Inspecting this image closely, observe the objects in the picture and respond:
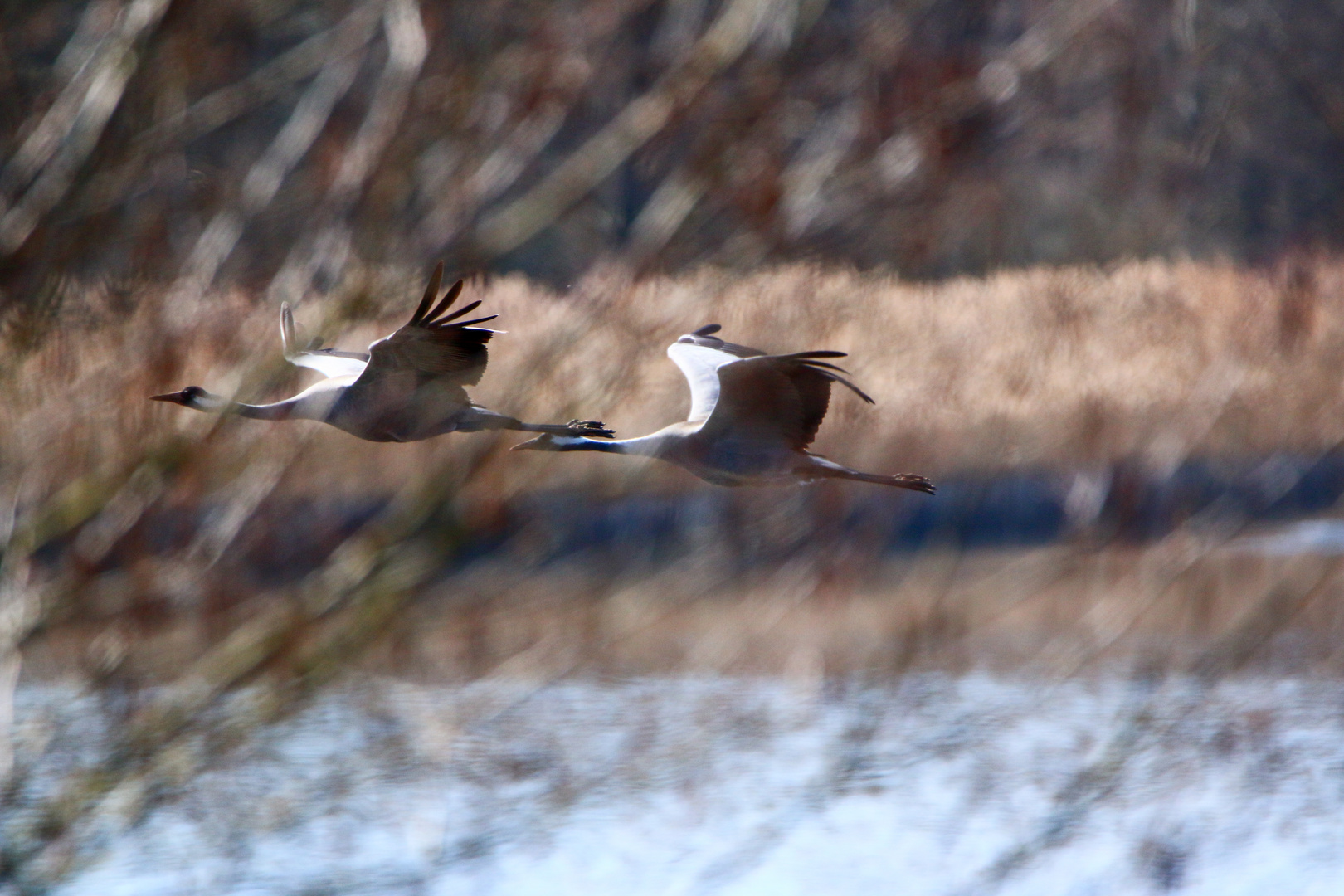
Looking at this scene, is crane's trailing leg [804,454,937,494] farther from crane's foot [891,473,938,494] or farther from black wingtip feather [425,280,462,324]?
black wingtip feather [425,280,462,324]

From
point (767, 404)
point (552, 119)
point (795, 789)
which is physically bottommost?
point (795, 789)

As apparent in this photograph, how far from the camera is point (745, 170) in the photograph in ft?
7.56

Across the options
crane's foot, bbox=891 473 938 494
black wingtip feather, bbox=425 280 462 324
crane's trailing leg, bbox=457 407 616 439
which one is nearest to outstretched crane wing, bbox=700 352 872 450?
crane's foot, bbox=891 473 938 494

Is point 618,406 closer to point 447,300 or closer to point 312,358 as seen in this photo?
point 447,300

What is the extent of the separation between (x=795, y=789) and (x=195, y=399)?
5.53m

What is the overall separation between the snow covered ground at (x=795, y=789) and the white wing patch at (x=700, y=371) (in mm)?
1659

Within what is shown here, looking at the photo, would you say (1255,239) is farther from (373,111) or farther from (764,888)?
(373,111)

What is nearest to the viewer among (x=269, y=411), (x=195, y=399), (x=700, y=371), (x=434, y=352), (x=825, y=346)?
(x=269, y=411)

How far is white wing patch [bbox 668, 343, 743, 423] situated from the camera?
10.8ft

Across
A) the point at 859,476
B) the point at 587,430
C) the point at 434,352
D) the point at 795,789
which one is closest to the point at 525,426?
the point at 587,430

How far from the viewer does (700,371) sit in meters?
3.55

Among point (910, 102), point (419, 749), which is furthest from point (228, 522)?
point (419, 749)

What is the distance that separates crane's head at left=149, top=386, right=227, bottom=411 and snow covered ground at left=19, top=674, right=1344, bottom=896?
243cm

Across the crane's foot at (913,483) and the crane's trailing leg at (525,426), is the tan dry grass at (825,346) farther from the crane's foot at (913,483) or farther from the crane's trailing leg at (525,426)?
the crane's foot at (913,483)
